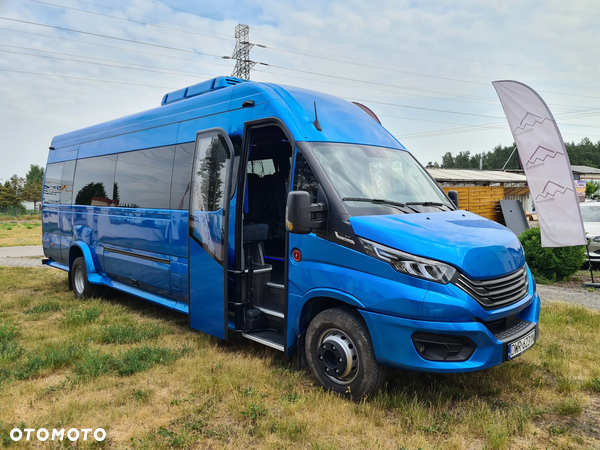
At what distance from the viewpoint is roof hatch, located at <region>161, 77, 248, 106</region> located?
240 inches

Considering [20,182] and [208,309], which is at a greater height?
[20,182]

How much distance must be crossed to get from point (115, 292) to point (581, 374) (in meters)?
7.79

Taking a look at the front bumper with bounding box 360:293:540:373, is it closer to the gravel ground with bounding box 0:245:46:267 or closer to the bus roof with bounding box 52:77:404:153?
the bus roof with bounding box 52:77:404:153

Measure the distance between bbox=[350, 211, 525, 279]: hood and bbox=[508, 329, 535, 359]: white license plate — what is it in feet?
1.95

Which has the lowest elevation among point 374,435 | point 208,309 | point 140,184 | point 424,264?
point 374,435

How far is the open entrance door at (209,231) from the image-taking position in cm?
530

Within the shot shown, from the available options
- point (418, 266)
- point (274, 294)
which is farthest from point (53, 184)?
point (418, 266)

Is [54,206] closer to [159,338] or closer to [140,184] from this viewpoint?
[140,184]

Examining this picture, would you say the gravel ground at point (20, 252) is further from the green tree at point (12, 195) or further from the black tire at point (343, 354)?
the green tree at point (12, 195)

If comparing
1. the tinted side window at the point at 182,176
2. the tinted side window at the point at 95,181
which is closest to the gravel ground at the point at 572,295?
the tinted side window at the point at 182,176

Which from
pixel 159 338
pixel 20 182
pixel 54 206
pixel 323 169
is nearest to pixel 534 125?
pixel 323 169

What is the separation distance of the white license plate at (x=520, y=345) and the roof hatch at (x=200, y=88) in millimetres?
4301

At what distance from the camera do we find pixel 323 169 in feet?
14.5

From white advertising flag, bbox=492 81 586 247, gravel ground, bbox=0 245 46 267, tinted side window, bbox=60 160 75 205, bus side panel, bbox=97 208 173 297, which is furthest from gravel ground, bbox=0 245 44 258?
white advertising flag, bbox=492 81 586 247
